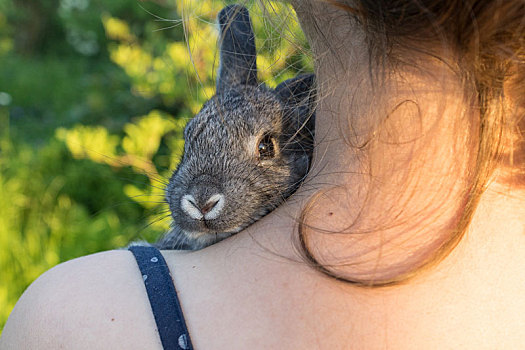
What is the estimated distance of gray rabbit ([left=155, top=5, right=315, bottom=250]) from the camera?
4.83ft

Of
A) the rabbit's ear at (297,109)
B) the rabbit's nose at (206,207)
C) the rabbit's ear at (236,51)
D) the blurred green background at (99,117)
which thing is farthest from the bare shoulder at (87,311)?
the rabbit's ear at (236,51)

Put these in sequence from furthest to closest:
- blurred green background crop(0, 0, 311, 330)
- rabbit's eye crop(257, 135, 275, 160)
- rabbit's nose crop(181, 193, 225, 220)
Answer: blurred green background crop(0, 0, 311, 330) < rabbit's eye crop(257, 135, 275, 160) < rabbit's nose crop(181, 193, 225, 220)

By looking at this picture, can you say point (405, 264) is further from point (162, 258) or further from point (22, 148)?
point (22, 148)

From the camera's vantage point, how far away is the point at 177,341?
101 centimetres

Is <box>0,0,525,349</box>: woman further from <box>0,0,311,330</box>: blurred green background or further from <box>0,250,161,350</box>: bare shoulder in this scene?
<box>0,0,311,330</box>: blurred green background

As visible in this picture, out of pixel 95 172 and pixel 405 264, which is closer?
pixel 405 264

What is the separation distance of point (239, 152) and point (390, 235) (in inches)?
26.1

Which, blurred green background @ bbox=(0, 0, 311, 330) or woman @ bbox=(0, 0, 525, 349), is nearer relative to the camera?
woman @ bbox=(0, 0, 525, 349)

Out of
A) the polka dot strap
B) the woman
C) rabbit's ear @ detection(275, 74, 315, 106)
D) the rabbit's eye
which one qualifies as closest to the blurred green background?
rabbit's ear @ detection(275, 74, 315, 106)

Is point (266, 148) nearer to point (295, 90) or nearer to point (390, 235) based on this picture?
point (295, 90)

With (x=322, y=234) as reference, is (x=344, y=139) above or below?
above

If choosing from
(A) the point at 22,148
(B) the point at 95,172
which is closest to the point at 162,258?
(B) the point at 95,172

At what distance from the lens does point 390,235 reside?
1031mm

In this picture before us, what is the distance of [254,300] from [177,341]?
168 millimetres
